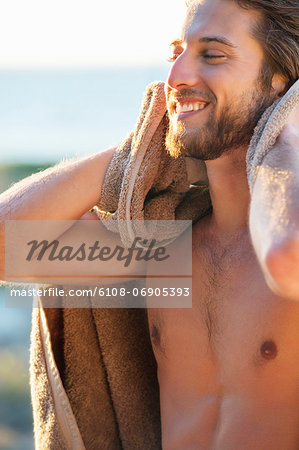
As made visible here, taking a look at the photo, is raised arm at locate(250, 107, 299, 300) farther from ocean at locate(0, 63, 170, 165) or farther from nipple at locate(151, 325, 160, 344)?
ocean at locate(0, 63, 170, 165)

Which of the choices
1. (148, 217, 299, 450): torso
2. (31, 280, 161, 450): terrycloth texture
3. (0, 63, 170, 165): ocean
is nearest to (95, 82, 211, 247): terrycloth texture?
(148, 217, 299, 450): torso

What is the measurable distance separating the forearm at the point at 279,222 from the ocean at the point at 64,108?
8.91 metres

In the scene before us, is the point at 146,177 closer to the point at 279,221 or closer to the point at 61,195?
the point at 61,195

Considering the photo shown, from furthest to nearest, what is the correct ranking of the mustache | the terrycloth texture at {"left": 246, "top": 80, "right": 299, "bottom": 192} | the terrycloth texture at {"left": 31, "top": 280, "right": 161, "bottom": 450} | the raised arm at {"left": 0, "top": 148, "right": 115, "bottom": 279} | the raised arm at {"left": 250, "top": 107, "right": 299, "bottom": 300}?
the terrycloth texture at {"left": 31, "top": 280, "right": 161, "bottom": 450} → the raised arm at {"left": 0, "top": 148, "right": 115, "bottom": 279} → the mustache → the terrycloth texture at {"left": 246, "top": 80, "right": 299, "bottom": 192} → the raised arm at {"left": 250, "top": 107, "right": 299, "bottom": 300}

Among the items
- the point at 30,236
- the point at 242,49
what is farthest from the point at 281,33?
the point at 30,236

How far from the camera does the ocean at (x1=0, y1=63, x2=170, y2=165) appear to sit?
10743mm

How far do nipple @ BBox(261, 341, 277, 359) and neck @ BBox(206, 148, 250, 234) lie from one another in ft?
0.97

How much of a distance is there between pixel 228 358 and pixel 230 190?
40cm

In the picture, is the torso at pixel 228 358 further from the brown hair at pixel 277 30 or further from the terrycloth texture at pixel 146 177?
the brown hair at pixel 277 30

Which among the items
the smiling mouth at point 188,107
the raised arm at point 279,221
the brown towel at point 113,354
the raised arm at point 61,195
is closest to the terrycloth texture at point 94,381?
the brown towel at point 113,354

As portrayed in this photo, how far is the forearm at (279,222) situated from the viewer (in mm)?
1027

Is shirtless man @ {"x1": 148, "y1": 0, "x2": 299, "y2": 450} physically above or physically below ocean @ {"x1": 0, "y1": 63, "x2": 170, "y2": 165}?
below

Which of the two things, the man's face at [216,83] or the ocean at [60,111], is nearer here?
the man's face at [216,83]
